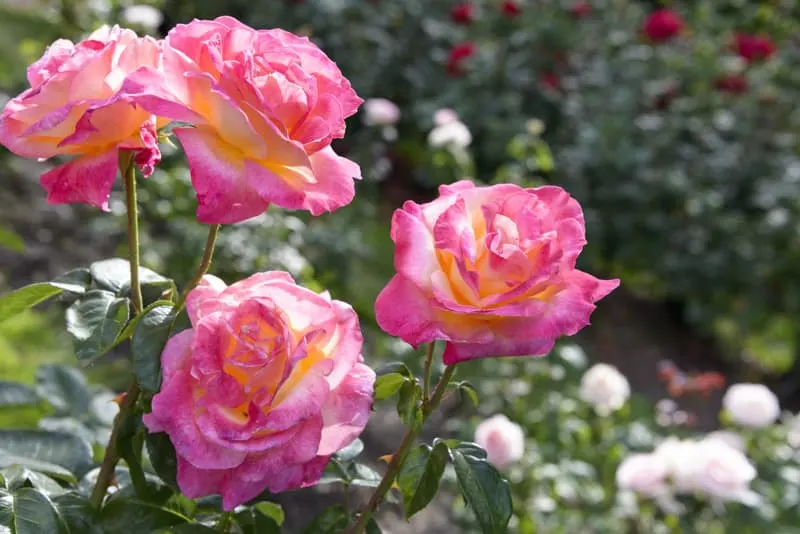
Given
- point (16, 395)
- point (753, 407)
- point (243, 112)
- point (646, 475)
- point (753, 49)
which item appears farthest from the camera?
point (753, 49)

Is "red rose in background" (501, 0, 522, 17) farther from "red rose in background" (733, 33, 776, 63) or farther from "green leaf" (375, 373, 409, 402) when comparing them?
"green leaf" (375, 373, 409, 402)

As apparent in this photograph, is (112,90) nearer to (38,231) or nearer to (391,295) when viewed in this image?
(391,295)

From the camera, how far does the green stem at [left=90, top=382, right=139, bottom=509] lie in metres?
0.69

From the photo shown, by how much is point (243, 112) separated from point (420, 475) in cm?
28

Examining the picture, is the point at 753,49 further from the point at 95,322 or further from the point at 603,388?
the point at 95,322

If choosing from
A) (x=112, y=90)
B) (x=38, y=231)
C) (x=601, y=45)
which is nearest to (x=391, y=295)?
(x=112, y=90)

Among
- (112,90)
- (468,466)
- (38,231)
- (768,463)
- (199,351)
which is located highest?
(112,90)

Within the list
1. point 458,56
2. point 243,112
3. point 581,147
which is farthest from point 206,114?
point 581,147

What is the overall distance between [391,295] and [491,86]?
3.62m

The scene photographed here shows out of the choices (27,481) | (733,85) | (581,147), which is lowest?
(581,147)

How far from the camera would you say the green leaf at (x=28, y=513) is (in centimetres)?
62

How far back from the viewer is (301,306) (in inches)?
23.6

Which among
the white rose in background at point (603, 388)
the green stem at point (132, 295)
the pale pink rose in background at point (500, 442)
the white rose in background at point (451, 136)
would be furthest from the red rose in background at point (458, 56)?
the green stem at point (132, 295)

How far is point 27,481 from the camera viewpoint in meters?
0.69
